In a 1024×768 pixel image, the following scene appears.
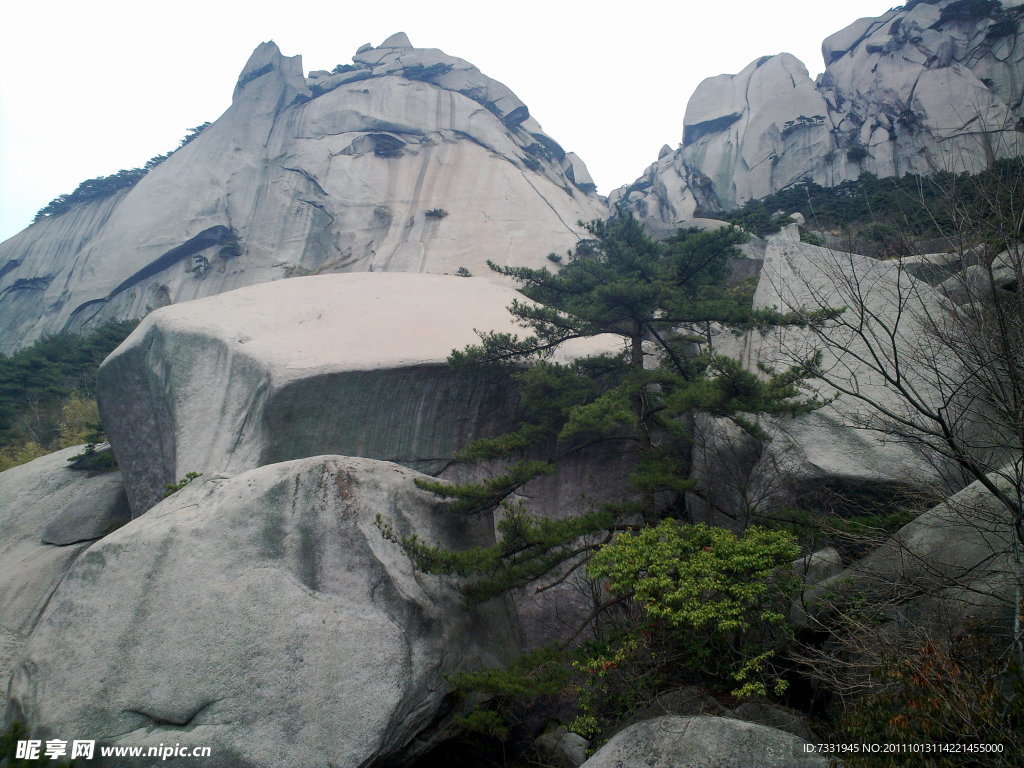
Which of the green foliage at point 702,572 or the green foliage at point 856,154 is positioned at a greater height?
the green foliage at point 856,154

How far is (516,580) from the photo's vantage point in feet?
25.4

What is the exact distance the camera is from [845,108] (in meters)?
37.1

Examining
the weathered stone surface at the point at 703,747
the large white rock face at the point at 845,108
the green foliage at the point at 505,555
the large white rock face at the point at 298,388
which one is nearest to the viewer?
the weathered stone surface at the point at 703,747

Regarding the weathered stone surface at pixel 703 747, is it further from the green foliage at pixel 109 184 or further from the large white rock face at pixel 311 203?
the green foliage at pixel 109 184

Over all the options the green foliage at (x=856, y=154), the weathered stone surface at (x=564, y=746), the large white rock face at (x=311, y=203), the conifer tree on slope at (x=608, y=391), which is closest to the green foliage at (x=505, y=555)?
the conifer tree on slope at (x=608, y=391)

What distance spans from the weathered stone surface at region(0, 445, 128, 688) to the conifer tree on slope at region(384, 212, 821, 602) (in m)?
8.00

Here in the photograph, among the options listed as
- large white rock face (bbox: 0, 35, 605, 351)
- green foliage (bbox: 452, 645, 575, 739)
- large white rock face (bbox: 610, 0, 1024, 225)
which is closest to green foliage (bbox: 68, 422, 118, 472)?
green foliage (bbox: 452, 645, 575, 739)

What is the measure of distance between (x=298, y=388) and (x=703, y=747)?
A: 778 centimetres

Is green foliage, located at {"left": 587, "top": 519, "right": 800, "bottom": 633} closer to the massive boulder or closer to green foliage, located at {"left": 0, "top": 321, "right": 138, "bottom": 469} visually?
the massive boulder

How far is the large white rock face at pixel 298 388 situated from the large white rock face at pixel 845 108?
2383 cm

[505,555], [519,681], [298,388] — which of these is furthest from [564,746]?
[298,388]

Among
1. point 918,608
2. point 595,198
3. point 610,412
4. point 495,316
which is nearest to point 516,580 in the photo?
point 610,412

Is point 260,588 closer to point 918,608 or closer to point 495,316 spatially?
point 918,608

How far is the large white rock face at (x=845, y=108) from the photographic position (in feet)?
99.6
